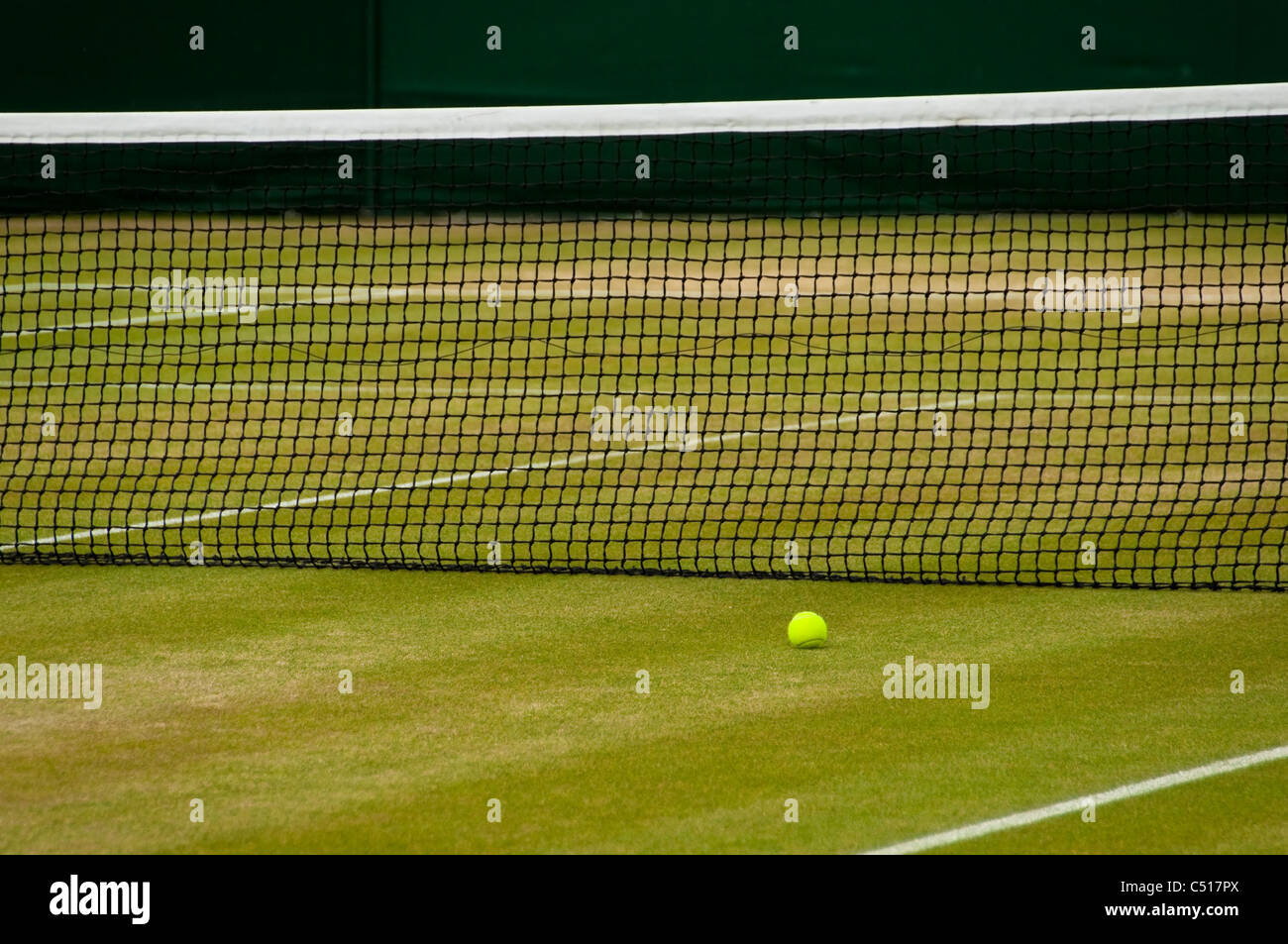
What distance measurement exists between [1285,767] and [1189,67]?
20.8 metres

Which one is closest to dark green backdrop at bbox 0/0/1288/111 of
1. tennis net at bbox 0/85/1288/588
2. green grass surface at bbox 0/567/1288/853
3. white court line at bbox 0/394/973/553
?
tennis net at bbox 0/85/1288/588

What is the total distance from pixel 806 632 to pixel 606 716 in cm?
125

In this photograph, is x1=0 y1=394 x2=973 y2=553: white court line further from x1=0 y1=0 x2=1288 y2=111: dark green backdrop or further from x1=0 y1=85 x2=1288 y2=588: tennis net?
x1=0 y1=0 x2=1288 y2=111: dark green backdrop

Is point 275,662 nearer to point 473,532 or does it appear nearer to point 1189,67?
point 473,532

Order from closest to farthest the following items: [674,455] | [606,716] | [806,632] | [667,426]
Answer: [606,716] < [806,632] < [674,455] < [667,426]

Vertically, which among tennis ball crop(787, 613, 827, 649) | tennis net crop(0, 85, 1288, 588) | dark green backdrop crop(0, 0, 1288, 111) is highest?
dark green backdrop crop(0, 0, 1288, 111)

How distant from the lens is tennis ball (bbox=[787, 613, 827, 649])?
7402mm

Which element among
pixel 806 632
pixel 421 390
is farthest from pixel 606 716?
pixel 421 390

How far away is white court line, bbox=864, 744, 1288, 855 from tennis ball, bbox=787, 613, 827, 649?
185cm

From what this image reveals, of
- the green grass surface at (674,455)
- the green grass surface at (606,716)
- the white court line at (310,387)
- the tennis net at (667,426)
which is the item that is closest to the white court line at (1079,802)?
the green grass surface at (606,716)

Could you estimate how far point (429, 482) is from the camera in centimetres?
1055

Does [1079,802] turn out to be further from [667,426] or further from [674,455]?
[667,426]

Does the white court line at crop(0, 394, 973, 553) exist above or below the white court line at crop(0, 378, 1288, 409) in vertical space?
below

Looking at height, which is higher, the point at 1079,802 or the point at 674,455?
the point at 674,455
